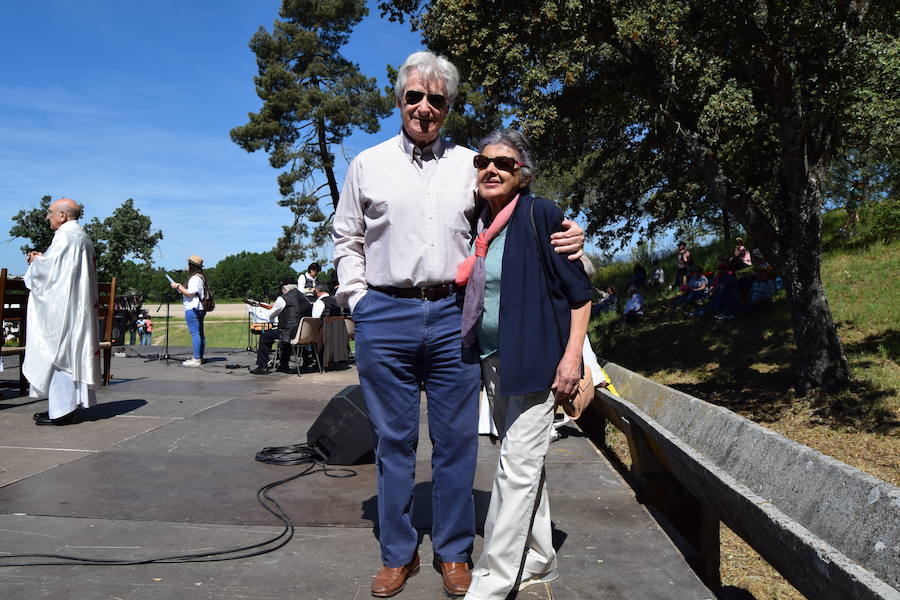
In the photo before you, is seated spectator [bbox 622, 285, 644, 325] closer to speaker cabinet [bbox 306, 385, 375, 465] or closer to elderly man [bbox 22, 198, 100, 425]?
elderly man [bbox 22, 198, 100, 425]

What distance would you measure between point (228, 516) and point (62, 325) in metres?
3.67

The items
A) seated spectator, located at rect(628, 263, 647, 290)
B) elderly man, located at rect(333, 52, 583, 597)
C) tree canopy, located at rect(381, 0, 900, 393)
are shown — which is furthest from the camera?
seated spectator, located at rect(628, 263, 647, 290)

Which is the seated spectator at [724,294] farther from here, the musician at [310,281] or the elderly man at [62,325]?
the elderly man at [62,325]

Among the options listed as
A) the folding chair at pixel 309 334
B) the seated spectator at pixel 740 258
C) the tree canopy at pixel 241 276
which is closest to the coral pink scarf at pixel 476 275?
the folding chair at pixel 309 334

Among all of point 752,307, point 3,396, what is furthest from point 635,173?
point 3,396

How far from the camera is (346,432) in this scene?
4.86m

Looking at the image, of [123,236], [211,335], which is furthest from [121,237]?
[211,335]

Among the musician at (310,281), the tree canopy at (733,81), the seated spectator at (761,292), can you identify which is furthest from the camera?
the seated spectator at (761,292)

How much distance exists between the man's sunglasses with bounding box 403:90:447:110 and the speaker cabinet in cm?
245

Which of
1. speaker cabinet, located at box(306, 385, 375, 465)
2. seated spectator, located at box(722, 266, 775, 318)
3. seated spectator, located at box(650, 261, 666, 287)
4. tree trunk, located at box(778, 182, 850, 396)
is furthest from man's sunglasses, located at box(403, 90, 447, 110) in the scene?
seated spectator, located at box(650, 261, 666, 287)

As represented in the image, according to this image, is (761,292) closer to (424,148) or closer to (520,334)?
(424,148)

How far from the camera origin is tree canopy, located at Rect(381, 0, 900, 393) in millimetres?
8477

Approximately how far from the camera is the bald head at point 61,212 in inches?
255

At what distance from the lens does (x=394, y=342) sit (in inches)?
113
